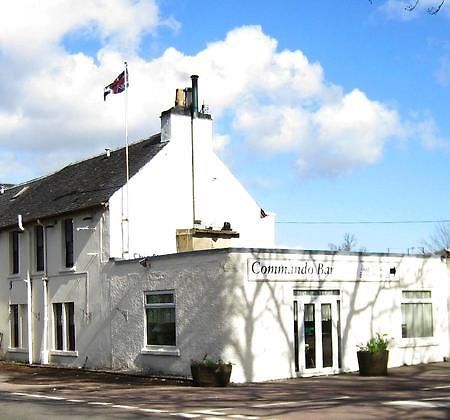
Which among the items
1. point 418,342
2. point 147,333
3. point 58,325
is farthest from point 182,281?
point 58,325

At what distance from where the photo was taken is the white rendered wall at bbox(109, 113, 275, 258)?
26.7 m

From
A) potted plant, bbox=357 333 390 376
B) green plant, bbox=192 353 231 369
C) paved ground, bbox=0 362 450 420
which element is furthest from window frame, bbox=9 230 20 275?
potted plant, bbox=357 333 390 376

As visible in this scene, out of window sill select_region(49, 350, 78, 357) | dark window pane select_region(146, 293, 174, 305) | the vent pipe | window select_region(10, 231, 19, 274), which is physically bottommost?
window sill select_region(49, 350, 78, 357)

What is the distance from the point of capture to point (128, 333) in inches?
976

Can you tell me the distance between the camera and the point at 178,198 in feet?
91.5

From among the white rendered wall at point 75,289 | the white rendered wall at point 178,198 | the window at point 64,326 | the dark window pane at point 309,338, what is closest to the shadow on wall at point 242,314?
the dark window pane at point 309,338

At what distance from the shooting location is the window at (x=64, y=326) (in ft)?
92.5

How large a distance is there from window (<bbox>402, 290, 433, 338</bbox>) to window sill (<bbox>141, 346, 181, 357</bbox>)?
751cm

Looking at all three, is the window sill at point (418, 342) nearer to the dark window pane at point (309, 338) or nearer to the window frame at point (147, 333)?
the dark window pane at point (309, 338)

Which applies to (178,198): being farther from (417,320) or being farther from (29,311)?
(417,320)

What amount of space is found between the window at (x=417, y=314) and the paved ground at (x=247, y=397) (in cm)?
143

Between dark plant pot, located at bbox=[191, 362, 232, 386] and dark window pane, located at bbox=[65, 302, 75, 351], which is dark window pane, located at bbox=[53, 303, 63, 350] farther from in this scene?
dark plant pot, located at bbox=[191, 362, 232, 386]

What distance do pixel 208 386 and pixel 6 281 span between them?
15.1 m

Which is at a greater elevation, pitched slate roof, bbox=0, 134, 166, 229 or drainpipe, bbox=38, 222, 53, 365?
pitched slate roof, bbox=0, 134, 166, 229
